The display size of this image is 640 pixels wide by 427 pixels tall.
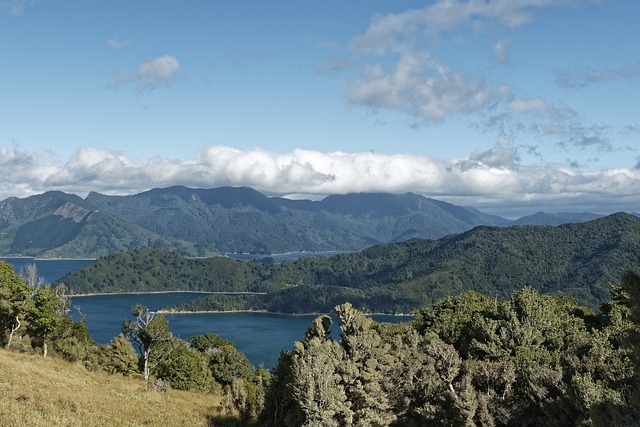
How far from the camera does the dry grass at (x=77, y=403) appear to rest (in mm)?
22141

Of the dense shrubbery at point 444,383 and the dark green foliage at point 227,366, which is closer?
the dense shrubbery at point 444,383

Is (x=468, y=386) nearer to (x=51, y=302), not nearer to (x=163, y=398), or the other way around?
(x=163, y=398)

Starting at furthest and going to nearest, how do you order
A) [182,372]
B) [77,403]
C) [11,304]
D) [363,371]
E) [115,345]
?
[182,372]
[115,345]
[11,304]
[363,371]
[77,403]

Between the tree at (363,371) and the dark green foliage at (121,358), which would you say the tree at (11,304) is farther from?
the tree at (363,371)

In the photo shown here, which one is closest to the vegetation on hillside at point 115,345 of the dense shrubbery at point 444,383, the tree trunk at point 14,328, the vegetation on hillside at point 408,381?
the tree trunk at point 14,328

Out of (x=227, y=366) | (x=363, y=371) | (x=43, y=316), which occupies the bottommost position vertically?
(x=227, y=366)

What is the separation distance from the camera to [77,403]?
2612 centimetres

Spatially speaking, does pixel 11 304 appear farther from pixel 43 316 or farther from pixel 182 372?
pixel 182 372

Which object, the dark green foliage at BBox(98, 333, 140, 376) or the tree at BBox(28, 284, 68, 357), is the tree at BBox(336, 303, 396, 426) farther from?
the dark green foliage at BBox(98, 333, 140, 376)

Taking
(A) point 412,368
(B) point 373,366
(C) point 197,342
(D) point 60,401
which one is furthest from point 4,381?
(C) point 197,342

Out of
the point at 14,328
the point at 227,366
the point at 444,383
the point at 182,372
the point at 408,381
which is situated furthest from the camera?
the point at 227,366

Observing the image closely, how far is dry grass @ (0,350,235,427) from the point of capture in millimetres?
22141

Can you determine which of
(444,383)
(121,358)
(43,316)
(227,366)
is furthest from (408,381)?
(227,366)

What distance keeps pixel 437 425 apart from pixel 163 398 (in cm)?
2059
